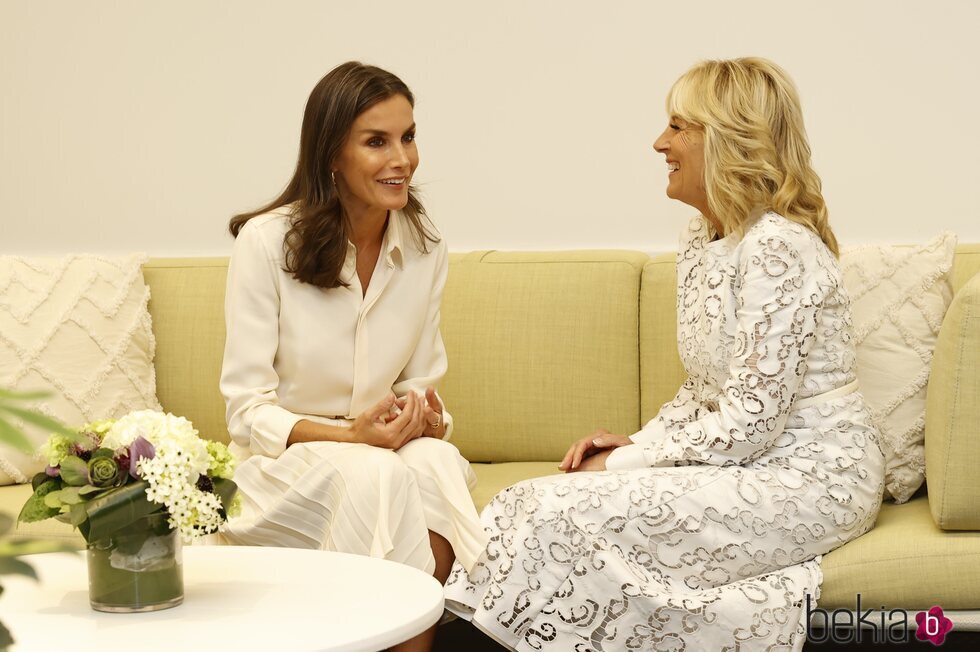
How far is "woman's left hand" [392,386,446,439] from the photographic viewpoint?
2.28 metres

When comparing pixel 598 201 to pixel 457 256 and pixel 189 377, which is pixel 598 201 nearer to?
pixel 457 256

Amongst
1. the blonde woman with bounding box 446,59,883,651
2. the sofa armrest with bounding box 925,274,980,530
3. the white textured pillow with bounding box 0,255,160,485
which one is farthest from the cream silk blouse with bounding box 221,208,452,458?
the sofa armrest with bounding box 925,274,980,530

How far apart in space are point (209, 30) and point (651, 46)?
1.30 meters

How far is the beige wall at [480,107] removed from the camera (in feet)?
9.46

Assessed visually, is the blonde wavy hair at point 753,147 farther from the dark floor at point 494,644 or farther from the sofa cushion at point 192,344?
the sofa cushion at point 192,344

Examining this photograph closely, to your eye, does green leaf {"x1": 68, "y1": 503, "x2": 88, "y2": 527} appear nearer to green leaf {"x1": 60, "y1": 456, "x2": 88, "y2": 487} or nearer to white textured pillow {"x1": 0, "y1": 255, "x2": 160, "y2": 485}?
green leaf {"x1": 60, "y1": 456, "x2": 88, "y2": 487}

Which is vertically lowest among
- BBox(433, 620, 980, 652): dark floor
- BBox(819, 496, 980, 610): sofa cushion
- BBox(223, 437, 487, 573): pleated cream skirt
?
BBox(433, 620, 980, 652): dark floor

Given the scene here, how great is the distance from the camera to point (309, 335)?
2365 millimetres

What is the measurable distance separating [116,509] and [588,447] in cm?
108

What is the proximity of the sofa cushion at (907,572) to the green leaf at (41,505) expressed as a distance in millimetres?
1253

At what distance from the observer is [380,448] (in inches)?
86.1

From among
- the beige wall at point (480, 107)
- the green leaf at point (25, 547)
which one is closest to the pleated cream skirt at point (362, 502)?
the beige wall at point (480, 107)

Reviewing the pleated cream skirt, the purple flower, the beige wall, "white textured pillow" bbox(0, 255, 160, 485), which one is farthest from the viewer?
the beige wall

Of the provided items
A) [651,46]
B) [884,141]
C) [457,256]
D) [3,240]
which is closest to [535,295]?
[457,256]
